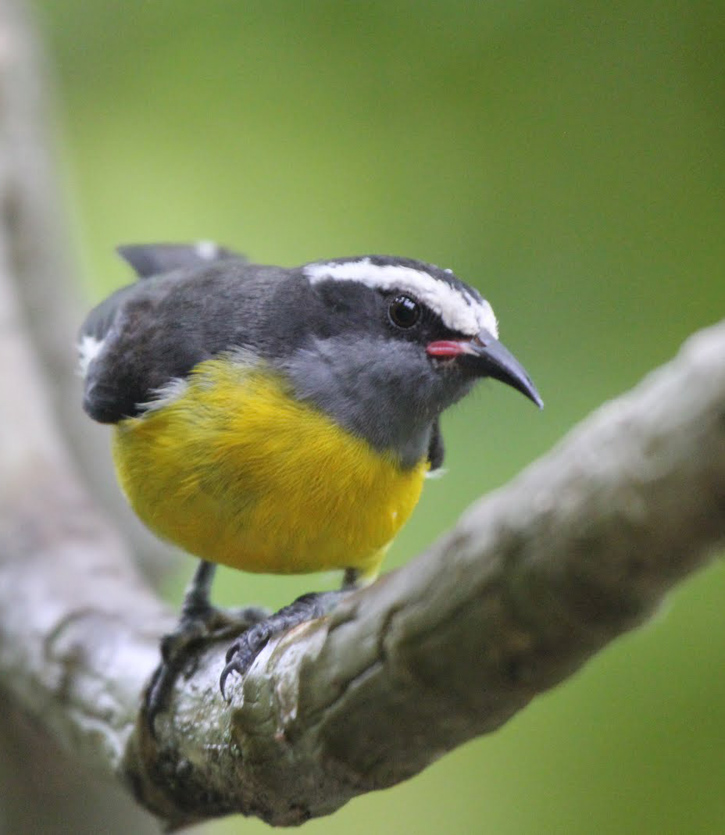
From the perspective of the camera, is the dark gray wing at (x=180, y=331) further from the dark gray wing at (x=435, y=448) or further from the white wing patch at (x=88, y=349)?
the dark gray wing at (x=435, y=448)

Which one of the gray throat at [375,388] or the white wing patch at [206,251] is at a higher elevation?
the white wing patch at [206,251]

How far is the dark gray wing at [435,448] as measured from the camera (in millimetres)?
3154

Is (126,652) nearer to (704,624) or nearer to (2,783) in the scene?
(2,783)

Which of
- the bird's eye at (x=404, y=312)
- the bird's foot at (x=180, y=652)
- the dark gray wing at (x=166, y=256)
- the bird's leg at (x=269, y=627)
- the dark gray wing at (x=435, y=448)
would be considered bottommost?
the bird's foot at (x=180, y=652)

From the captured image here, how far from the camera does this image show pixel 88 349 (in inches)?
145

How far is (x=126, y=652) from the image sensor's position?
130 inches

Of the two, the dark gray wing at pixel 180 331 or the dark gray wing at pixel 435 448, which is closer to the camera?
the dark gray wing at pixel 180 331

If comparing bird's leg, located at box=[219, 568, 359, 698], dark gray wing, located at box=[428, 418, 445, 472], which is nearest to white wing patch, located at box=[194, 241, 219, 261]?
dark gray wing, located at box=[428, 418, 445, 472]

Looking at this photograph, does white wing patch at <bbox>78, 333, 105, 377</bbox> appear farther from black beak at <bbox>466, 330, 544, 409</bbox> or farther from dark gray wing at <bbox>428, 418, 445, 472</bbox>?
black beak at <bbox>466, 330, 544, 409</bbox>

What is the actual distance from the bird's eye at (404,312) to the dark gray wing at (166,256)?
4.62 ft

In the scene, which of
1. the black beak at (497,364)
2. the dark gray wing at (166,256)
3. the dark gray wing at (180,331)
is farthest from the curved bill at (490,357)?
the dark gray wing at (166,256)

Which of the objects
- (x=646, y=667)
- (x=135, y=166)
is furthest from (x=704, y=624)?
(x=135, y=166)

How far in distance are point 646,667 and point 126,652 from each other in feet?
6.56

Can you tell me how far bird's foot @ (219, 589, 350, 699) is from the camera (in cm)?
239
